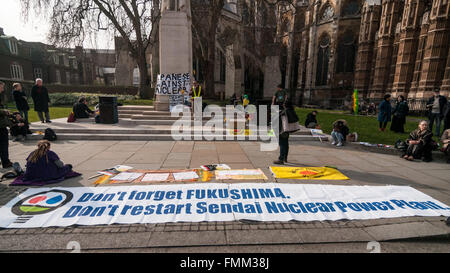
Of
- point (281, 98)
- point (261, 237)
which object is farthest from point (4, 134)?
point (281, 98)

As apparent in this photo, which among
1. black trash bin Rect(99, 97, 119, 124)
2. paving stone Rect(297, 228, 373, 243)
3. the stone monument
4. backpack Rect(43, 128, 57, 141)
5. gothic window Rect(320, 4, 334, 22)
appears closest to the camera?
paving stone Rect(297, 228, 373, 243)

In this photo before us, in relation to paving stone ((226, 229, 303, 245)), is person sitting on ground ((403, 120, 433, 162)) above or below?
above

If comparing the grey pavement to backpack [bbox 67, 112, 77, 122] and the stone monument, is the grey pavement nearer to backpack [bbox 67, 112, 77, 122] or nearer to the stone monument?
backpack [bbox 67, 112, 77, 122]

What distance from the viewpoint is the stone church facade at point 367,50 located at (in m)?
17.7

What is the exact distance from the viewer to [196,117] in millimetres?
10477

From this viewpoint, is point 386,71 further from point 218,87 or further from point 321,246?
point 321,246

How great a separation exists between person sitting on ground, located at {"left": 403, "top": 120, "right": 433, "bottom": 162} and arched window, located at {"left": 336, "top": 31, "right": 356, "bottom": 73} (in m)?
24.2

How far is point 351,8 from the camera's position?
86.7ft

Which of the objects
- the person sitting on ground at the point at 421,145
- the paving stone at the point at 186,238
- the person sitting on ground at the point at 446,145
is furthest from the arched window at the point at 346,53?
the paving stone at the point at 186,238

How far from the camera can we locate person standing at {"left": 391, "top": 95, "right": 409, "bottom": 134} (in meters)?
9.79

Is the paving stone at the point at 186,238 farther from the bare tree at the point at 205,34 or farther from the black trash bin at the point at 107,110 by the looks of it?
the bare tree at the point at 205,34

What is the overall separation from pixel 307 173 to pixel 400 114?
27.2 feet

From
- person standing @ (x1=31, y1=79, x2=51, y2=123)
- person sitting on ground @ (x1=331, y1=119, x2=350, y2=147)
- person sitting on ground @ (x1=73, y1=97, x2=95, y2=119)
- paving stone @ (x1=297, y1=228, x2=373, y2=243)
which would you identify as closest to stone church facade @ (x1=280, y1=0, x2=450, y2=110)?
person sitting on ground @ (x1=331, y1=119, x2=350, y2=147)
